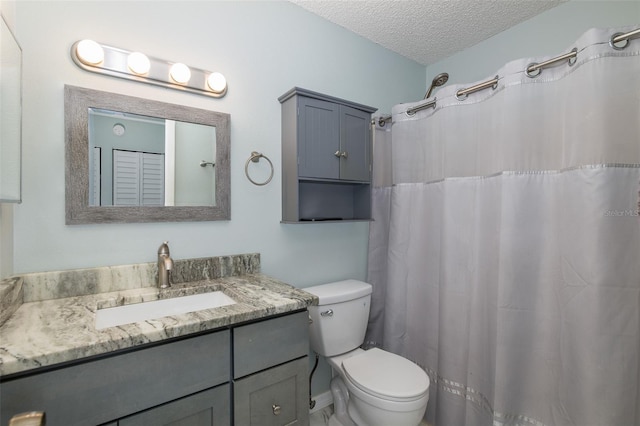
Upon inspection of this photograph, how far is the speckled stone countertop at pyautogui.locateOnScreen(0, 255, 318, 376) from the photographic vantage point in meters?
0.77

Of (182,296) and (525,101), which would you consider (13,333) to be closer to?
(182,296)

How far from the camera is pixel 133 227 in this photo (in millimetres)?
1342

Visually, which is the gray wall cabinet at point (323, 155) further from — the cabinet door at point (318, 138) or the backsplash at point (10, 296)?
the backsplash at point (10, 296)

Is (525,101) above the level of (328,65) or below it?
below

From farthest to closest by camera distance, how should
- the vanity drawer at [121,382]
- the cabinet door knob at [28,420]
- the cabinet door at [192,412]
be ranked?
the cabinet door at [192,412], the vanity drawer at [121,382], the cabinet door knob at [28,420]

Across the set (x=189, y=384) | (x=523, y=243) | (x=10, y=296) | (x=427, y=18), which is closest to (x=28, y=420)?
(x=189, y=384)

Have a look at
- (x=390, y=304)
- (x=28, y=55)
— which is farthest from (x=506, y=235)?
(x=28, y=55)

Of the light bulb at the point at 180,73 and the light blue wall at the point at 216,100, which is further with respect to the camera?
the light bulb at the point at 180,73

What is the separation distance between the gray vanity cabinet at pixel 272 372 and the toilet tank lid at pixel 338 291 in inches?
17.3

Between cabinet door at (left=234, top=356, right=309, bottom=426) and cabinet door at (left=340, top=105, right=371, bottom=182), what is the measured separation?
110 centimetres

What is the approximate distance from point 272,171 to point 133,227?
74cm

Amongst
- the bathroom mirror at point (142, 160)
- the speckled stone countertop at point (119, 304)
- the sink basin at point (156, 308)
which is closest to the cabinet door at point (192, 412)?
the speckled stone countertop at point (119, 304)

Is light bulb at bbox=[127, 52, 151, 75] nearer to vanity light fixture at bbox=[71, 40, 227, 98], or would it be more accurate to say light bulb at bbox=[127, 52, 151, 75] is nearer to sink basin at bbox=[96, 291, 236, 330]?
vanity light fixture at bbox=[71, 40, 227, 98]

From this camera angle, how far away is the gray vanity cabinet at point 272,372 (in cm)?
105
